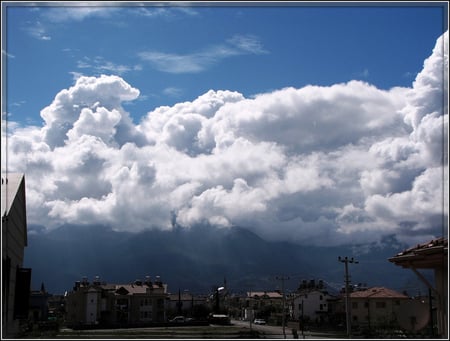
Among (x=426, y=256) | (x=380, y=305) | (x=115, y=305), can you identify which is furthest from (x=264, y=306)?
(x=426, y=256)

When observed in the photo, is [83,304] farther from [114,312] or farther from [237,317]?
[237,317]

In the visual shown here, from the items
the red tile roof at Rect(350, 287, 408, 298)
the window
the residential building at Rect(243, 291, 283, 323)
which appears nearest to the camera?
the window

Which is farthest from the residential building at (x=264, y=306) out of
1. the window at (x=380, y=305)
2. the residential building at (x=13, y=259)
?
the residential building at (x=13, y=259)

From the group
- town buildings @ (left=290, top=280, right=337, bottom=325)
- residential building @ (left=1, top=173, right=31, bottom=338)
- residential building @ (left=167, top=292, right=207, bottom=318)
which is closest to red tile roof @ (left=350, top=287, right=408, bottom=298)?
town buildings @ (left=290, top=280, right=337, bottom=325)

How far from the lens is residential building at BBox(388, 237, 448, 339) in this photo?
16.2m

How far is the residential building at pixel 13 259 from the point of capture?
75.8ft

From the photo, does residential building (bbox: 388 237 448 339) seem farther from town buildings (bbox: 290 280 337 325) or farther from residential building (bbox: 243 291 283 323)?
residential building (bbox: 243 291 283 323)

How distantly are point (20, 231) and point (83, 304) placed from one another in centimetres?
6314

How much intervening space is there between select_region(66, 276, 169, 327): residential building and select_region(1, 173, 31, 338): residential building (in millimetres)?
61347

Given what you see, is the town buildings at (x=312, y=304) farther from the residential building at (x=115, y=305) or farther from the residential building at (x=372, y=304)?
the residential building at (x=115, y=305)

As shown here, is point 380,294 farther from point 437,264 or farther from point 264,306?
point 437,264

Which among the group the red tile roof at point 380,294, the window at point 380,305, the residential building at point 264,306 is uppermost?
the red tile roof at point 380,294

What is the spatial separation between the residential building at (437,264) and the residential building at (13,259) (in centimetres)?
1474

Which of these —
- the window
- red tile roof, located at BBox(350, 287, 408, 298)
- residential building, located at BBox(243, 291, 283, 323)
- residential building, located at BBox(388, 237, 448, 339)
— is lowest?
residential building, located at BBox(243, 291, 283, 323)
